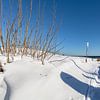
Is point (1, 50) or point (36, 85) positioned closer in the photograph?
point (36, 85)

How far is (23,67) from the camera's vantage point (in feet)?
14.8

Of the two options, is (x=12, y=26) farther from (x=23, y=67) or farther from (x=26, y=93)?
(x=26, y=93)

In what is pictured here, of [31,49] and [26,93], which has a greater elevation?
[31,49]

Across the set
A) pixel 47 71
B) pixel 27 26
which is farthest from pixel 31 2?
pixel 47 71

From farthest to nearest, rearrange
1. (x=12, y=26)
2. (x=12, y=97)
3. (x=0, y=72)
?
(x=12, y=26) < (x=0, y=72) < (x=12, y=97)

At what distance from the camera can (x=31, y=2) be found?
4.77 metres

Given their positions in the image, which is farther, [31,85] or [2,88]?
[31,85]

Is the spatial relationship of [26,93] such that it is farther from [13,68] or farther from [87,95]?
[87,95]

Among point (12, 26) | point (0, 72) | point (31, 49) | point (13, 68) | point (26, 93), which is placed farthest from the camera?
point (31, 49)

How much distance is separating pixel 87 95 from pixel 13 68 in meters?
1.68

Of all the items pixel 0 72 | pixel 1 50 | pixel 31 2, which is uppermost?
pixel 31 2

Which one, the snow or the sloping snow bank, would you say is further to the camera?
the snow

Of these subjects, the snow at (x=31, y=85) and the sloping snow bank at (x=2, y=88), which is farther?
the snow at (x=31, y=85)

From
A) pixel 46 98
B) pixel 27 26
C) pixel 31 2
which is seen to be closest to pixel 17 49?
pixel 27 26
